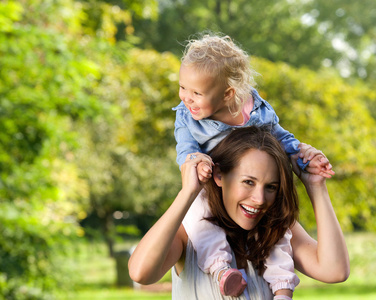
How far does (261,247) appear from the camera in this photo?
1.55 meters

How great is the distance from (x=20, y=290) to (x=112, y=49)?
2.54 metres

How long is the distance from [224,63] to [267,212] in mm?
435

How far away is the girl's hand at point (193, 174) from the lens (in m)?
1.37

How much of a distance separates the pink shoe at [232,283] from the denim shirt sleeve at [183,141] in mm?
319

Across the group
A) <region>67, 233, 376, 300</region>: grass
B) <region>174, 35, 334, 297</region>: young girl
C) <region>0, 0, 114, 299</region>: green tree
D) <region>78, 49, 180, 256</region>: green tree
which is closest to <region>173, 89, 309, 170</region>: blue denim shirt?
<region>174, 35, 334, 297</region>: young girl

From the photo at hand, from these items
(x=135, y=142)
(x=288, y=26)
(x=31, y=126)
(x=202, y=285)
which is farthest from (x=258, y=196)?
(x=288, y=26)

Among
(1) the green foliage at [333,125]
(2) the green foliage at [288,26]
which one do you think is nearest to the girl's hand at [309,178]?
(1) the green foliage at [333,125]

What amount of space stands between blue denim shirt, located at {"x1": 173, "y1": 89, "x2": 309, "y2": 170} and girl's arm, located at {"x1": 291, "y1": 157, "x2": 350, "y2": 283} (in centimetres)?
13

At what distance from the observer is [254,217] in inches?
58.8

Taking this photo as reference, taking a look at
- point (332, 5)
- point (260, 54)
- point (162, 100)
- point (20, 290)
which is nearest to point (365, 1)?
point (332, 5)

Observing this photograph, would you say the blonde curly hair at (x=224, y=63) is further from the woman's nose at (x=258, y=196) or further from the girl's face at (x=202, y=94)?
the woman's nose at (x=258, y=196)

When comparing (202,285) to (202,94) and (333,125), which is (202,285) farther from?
(333,125)

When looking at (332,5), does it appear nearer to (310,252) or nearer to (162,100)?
(162,100)

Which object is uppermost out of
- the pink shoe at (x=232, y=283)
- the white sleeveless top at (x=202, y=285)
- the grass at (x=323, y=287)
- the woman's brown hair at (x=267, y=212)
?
the woman's brown hair at (x=267, y=212)
